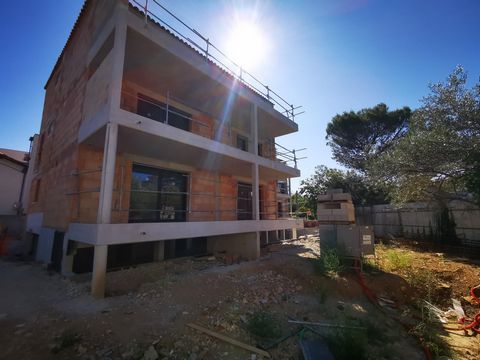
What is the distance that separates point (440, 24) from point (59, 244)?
13519 millimetres

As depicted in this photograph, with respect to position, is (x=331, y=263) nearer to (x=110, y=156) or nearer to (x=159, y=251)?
(x=159, y=251)

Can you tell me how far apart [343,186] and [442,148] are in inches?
486

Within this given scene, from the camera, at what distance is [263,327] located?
412 cm

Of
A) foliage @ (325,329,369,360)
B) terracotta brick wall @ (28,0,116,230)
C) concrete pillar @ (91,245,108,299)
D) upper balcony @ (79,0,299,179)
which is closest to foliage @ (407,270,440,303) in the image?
foliage @ (325,329,369,360)

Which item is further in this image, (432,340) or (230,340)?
(432,340)

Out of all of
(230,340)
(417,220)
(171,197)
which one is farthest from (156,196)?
(417,220)

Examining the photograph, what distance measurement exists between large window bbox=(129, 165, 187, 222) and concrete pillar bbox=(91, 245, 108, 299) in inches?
92.0

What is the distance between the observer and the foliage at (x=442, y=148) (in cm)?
942

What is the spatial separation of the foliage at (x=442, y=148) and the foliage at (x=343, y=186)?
5876 mm

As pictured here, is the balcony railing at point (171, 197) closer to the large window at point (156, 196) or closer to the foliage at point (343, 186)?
the large window at point (156, 196)

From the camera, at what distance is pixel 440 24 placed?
23.5ft

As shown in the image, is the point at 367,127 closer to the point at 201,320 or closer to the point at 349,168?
the point at 349,168

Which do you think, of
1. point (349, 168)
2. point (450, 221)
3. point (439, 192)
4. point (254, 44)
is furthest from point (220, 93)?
point (349, 168)

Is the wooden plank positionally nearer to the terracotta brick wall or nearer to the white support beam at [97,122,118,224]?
the white support beam at [97,122,118,224]
